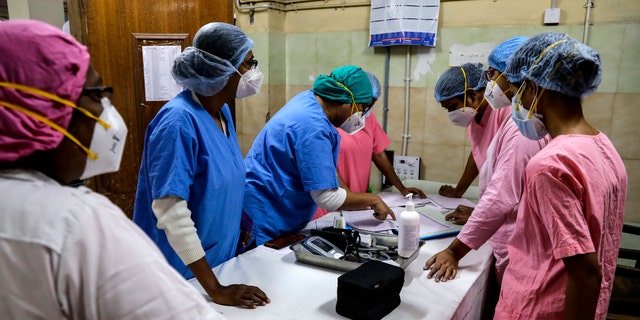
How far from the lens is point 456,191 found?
2465 mm

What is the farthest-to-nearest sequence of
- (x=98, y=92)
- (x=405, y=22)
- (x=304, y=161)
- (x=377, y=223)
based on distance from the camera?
(x=405, y=22), (x=377, y=223), (x=304, y=161), (x=98, y=92)

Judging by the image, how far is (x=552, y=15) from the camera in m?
2.50

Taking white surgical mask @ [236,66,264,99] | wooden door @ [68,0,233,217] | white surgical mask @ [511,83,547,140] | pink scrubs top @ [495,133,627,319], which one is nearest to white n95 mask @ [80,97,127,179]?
white surgical mask @ [236,66,264,99]

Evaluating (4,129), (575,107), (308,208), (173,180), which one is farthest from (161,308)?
(308,208)

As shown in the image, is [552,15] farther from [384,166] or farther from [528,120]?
[528,120]

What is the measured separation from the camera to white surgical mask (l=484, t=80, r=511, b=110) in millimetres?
1709

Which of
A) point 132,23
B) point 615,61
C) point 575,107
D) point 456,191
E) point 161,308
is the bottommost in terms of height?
point 456,191

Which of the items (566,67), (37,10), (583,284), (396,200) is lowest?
(396,200)

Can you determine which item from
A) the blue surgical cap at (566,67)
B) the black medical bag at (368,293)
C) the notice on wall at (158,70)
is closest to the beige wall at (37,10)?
the notice on wall at (158,70)

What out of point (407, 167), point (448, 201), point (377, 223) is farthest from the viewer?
point (407, 167)

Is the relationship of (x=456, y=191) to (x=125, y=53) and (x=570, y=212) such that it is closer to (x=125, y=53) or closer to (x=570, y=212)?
(x=570, y=212)

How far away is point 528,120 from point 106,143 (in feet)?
3.42

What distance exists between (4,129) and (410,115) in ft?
8.94

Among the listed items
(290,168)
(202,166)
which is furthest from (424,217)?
(202,166)
